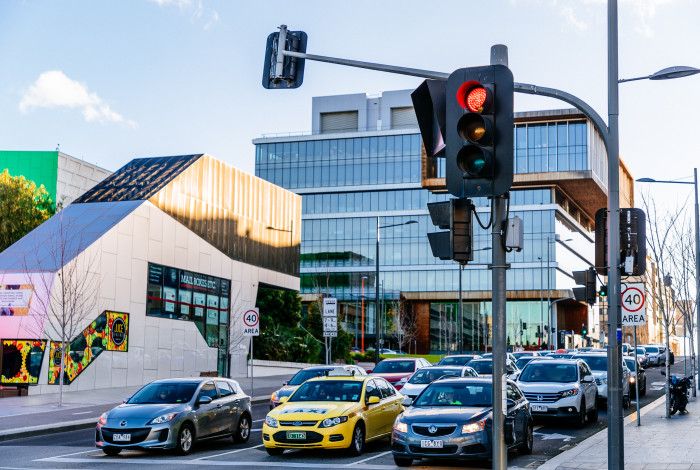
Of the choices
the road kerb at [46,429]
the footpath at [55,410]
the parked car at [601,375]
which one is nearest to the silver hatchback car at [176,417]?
the road kerb at [46,429]

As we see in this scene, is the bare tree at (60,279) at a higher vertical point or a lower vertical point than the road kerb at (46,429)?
higher

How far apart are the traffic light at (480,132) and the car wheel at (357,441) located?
1032cm

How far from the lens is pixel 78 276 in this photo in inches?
1372

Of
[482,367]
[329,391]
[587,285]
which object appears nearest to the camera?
[587,285]

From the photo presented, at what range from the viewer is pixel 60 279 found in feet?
111

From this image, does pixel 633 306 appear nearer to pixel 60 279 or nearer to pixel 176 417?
pixel 176 417

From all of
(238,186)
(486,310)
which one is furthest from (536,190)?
(238,186)

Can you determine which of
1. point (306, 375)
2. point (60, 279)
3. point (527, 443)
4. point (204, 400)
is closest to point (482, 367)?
point (306, 375)

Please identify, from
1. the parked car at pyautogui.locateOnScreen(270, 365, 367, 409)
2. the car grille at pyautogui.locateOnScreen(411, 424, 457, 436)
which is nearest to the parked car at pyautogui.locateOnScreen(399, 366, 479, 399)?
the parked car at pyautogui.locateOnScreen(270, 365, 367, 409)

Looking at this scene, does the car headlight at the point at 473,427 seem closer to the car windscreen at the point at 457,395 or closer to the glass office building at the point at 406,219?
the car windscreen at the point at 457,395

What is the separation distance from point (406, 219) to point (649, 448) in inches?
3392

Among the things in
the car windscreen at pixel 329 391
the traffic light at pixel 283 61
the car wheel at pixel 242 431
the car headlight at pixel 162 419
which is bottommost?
the car wheel at pixel 242 431

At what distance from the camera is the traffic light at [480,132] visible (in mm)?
7551

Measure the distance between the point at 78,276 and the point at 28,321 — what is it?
2424 millimetres
